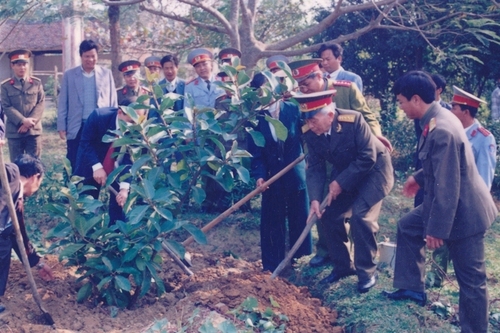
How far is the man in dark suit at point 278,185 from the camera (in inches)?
185

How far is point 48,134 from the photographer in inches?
478

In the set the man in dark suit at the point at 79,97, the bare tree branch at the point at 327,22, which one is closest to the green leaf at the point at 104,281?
the man in dark suit at the point at 79,97

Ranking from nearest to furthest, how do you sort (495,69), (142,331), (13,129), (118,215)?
1. (142,331)
2. (118,215)
3. (13,129)
4. (495,69)

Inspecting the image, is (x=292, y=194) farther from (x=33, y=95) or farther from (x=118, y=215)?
(x=33, y=95)

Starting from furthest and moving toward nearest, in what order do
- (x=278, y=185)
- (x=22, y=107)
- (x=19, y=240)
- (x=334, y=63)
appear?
(x=22, y=107)
(x=334, y=63)
(x=278, y=185)
(x=19, y=240)

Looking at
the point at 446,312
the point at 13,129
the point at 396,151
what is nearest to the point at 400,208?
the point at 396,151

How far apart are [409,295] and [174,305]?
1578 mm

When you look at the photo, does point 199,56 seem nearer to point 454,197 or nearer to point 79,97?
point 79,97

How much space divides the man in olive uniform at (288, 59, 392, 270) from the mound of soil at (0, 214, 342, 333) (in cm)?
55

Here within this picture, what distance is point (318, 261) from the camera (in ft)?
15.8

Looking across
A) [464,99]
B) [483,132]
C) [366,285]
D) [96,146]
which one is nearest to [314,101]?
[464,99]

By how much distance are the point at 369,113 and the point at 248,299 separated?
195 cm

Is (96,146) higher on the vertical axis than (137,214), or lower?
higher

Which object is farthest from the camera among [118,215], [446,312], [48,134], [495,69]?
[48,134]
